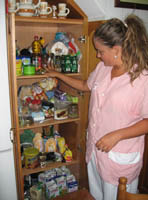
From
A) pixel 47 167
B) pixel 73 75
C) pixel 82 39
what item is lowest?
pixel 47 167

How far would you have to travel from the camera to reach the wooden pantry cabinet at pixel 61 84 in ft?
4.48

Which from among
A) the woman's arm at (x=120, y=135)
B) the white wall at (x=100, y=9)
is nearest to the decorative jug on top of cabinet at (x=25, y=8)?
the white wall at (x=100, y=9)

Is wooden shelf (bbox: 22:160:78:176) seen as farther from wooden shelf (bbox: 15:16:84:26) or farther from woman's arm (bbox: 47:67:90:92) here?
wooden shelf (bbox: 15:16:84:26)

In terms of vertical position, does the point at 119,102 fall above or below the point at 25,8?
below

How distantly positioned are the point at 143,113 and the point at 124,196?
479 millimetres

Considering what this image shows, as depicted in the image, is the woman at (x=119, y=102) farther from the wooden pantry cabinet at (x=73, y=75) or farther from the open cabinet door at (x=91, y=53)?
the wooden pantry cabinet at (x=73, y=75)

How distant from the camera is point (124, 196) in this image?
79cm

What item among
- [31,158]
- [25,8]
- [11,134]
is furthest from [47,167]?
[25,8]

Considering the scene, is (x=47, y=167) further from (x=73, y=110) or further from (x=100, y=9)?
(x=100, y=9)

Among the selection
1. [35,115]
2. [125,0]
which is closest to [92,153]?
[35,115]

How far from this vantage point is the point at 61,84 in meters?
1.91

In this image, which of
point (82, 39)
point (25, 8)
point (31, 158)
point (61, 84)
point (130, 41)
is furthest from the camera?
point (61, 84)

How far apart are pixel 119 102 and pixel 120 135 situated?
18cm

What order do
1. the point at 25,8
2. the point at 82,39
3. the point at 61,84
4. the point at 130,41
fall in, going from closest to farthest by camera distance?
the point at 130,41
the point at 25,8
the point at 82,39
the point at 61,84
